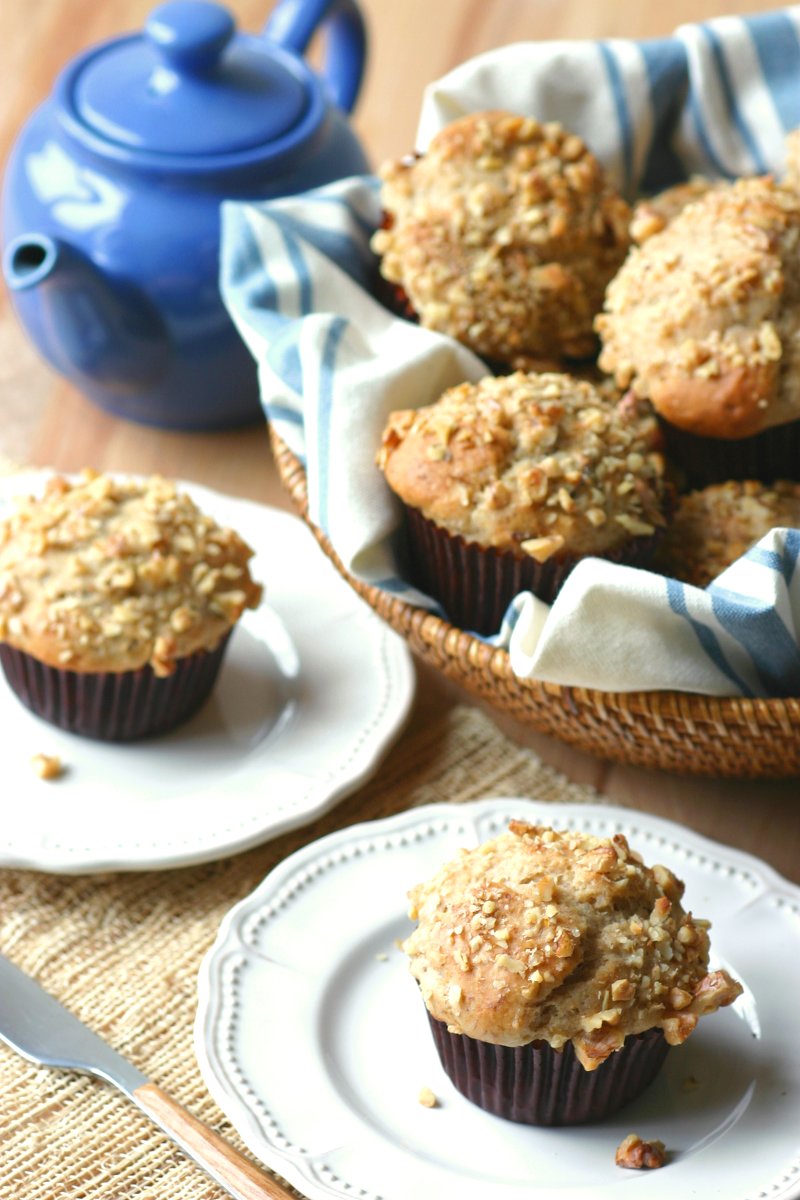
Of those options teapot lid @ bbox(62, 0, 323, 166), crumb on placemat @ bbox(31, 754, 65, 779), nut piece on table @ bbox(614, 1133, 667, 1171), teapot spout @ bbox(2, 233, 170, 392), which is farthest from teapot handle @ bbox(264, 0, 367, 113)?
nut piece on table @ bbox(614, 1133, 667, 1171)

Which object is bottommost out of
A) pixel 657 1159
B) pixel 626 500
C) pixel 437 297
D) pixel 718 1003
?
pixel 657 1159

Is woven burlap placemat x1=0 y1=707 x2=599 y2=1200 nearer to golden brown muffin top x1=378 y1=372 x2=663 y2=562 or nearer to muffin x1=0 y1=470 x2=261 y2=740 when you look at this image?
muffin x1=0 y1=470 x2=261 y2=740

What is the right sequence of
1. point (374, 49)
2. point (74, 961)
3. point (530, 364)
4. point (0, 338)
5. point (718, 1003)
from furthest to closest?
point (374, 49) < point (0, 338) < point (530, 364) < point (74, 961) < point (718, 1003)

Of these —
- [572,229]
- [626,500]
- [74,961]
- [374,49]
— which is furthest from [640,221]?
[374,49]

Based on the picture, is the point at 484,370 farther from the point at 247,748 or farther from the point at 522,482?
the point at 247,748

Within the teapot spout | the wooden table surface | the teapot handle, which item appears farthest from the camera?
the teapot handle

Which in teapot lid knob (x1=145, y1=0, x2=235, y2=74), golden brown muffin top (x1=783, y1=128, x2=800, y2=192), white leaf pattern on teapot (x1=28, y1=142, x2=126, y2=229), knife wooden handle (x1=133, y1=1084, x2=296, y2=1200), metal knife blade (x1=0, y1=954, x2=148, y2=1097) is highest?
teapot lid knob (x1=145, y1=0, x2=235, y2=74)

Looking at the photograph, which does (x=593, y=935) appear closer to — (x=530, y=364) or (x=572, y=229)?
(x=530, y=364)
